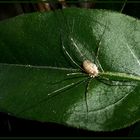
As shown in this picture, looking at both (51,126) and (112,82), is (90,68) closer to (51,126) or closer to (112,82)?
(112,82)

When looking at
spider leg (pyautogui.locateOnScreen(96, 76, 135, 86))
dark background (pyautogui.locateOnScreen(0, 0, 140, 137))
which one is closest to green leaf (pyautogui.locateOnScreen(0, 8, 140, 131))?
spider leg (pyautogui.locateOnScreen(96, 76, 135, 86))

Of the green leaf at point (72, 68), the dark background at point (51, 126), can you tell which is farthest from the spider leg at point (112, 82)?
the dark background at point (51, 126)

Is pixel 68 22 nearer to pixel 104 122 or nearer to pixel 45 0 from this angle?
pixel 45 0

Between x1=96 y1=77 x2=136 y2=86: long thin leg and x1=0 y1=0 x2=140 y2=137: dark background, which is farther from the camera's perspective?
x1=0 y1=0 x2=140 y2=137: dark background

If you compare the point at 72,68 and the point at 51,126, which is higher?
the point at 72,68

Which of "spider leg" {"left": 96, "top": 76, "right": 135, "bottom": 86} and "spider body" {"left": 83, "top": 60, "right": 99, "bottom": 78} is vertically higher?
"spider body" {"left": 83, "top": 60, "right": 99, "bottom": 78}

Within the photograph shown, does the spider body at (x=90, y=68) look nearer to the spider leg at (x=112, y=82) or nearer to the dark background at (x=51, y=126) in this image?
the spider leg at (x=112, y=82)

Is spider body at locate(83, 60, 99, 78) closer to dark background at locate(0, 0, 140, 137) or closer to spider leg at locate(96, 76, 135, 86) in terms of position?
spider leg at locate(96, 76, 135, 86)

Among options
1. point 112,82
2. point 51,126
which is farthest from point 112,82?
point 51,126

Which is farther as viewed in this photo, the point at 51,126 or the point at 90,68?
the point at 51,126
